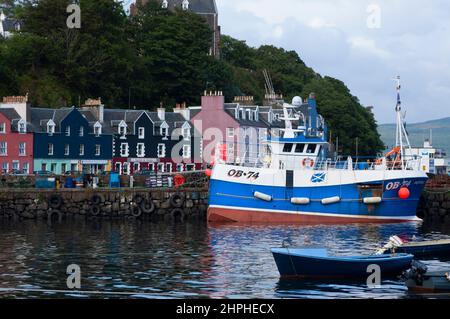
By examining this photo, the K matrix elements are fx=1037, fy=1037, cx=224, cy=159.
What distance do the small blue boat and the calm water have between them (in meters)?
0.75

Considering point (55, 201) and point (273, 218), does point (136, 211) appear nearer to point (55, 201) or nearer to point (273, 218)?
point (55, 201)

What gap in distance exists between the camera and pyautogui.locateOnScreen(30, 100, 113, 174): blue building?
94125 millimetres

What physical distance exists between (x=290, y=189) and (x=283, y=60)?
114395 mm

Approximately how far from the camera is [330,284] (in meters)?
43.2

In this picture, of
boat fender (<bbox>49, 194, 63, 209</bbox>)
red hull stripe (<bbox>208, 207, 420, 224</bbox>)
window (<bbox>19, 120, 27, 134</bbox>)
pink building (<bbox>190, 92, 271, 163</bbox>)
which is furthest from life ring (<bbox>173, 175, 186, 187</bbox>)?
pink building (<bbox>190, 92, 271, 163</bbox>)

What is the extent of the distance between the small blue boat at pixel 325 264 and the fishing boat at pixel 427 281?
3.35 metres

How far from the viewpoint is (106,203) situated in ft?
257

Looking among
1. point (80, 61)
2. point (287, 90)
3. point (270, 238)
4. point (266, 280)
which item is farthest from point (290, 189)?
point (287, 90)

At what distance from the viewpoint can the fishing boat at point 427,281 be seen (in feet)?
134

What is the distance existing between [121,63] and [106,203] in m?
40.3

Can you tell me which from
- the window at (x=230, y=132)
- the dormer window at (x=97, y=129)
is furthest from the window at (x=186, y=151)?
the dormer window at (x=97, y=129)

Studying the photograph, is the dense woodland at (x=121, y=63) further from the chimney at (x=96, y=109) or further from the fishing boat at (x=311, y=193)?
the fishing boat at (x=311, y=193)

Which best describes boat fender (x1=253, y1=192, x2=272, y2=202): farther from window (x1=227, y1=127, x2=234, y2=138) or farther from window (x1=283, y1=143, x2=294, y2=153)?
window (x1=227, y1=127, x2=234, y2=138)

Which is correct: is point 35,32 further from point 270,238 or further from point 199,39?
point 270,238
